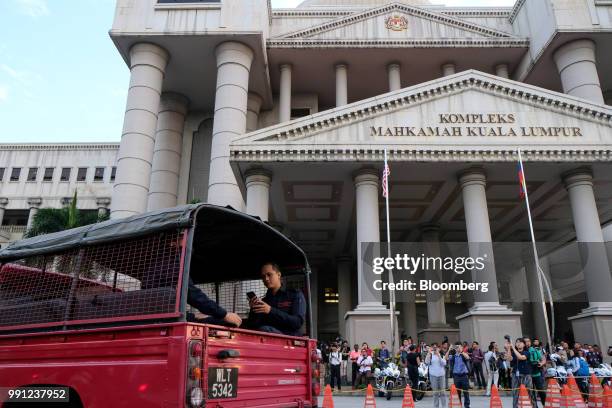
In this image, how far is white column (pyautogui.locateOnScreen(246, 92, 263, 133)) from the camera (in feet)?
128

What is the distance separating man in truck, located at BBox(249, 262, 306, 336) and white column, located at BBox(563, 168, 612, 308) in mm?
18494

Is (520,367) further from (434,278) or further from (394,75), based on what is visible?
(394,75)

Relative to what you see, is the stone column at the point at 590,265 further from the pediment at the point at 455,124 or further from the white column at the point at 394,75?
the white column at the point at 394,75

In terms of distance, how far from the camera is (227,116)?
3130 cm

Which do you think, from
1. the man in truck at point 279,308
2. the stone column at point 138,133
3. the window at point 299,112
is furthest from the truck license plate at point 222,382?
the window at point 299,112

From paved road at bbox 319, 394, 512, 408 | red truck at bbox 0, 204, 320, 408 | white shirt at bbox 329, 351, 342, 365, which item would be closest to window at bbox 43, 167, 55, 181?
white shirt at bbox 329, 351, 342, 365

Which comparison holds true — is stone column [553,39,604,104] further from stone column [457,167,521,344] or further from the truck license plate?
the truck license plate

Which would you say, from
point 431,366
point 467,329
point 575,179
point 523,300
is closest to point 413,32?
point 575,179

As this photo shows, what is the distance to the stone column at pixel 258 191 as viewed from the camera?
21.6 m

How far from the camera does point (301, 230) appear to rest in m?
33.4

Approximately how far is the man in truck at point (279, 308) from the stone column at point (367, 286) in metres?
13.5

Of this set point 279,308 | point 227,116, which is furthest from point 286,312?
point 227,116

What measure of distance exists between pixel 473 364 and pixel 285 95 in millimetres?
27063

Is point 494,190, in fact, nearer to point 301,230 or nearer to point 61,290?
point 301,230
